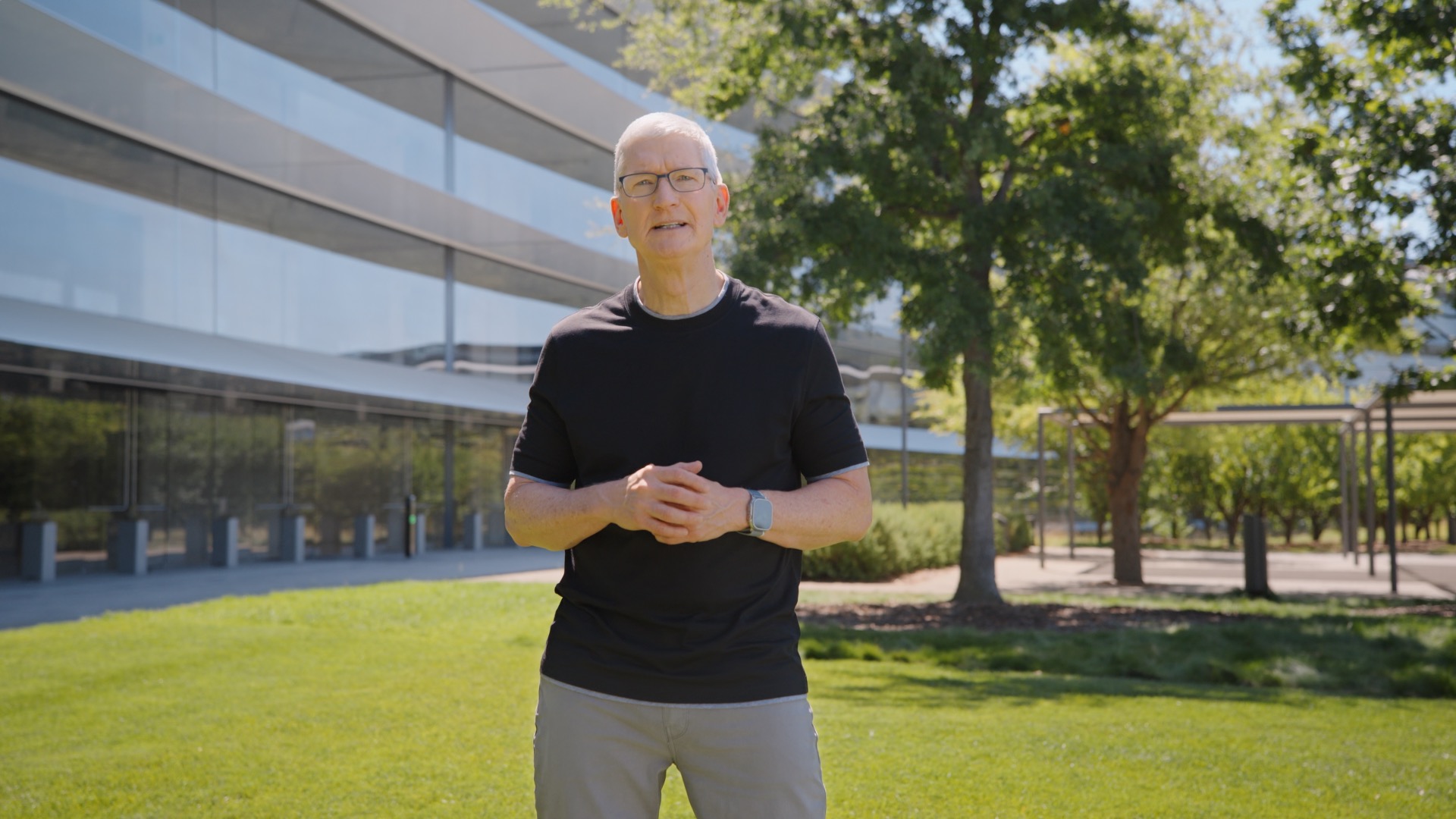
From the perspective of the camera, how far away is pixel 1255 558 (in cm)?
1791

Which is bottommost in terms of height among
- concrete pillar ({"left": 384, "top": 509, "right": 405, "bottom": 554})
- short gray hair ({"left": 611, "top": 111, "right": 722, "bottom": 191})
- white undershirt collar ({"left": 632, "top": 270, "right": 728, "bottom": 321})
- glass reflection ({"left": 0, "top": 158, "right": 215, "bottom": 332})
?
concrete pillar ({"left": 384, "top": 509, "right": 405, "bottom": 554})

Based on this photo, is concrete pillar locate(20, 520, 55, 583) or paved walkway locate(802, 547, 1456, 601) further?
paved walkway locate(802, 547, 1456, 601)

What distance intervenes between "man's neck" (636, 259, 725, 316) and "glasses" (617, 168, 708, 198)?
0.16 metres

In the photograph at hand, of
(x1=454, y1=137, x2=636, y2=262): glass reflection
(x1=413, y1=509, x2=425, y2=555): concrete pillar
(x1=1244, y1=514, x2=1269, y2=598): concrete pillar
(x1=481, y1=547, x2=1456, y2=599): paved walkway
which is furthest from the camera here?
(x1=413, y1=509, x2=425, y2=555): concrete pillar

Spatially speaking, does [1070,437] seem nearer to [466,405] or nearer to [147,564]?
[466,405]

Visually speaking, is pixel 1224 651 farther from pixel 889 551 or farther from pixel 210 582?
pixel 210 582

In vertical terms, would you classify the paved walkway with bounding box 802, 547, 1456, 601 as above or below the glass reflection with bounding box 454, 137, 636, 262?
below

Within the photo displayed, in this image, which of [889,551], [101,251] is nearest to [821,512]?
[101,251]

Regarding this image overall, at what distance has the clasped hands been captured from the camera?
7.81 feet

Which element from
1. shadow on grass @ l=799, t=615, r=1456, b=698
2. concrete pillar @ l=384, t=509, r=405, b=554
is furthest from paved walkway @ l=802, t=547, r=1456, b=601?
concrete pillar @ l=384, t=509, r=405, b=554

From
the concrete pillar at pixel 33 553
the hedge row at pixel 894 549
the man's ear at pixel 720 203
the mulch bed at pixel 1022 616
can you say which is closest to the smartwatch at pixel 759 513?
the man's ear at pixel 720 203

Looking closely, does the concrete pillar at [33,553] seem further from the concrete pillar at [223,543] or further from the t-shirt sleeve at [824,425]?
the t-shirt sleeve at [824,425]

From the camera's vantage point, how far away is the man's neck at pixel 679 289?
273 cm

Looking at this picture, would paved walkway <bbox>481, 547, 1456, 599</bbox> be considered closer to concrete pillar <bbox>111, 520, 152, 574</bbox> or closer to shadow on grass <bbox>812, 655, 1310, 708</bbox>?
concrete pillar <bbox>111, 520, 152, 574</bbox>
